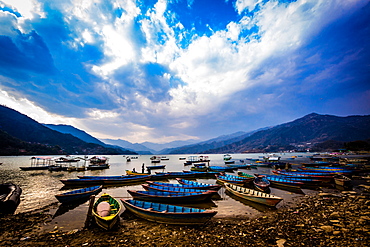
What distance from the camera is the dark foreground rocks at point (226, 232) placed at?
8.83 m

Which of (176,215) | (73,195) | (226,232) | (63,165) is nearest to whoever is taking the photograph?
(226,232)

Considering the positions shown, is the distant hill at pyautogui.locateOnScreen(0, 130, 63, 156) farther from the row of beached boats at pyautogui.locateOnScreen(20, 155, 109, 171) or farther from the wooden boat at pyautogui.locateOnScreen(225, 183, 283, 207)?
the wooden boat at pyautogui.locateOnScreen(225, 183, 283, 207)

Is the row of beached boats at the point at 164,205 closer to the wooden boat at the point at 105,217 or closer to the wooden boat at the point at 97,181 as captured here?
the wooden boat at the point at 105,217

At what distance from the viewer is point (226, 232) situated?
10.2m

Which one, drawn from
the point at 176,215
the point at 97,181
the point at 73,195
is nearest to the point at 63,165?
the point at 97,181

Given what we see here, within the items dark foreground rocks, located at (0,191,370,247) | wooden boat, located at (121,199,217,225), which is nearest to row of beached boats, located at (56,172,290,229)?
wooden boat, located at (121,199,217,225)

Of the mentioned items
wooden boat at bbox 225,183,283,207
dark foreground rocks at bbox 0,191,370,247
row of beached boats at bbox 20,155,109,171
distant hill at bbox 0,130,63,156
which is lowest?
dark foreground rocks at bbox 0,191,370,247

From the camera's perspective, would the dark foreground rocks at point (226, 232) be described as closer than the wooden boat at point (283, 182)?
Yes

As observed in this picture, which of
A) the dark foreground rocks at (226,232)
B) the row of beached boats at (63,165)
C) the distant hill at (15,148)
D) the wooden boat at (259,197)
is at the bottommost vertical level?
the dark foreground rocks at (226,232)

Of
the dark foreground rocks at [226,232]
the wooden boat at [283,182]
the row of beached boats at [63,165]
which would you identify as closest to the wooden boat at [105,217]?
the dark foreground rocks at [226,232]

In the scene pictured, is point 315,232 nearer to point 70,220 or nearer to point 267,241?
point 267,241

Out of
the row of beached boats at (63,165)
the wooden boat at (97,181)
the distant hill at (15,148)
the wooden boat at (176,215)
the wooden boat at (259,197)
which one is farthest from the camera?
the distant hill at (15,148)

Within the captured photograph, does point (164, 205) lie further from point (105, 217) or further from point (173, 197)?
point (105, 217)

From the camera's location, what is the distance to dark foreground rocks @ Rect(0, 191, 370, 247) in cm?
883
